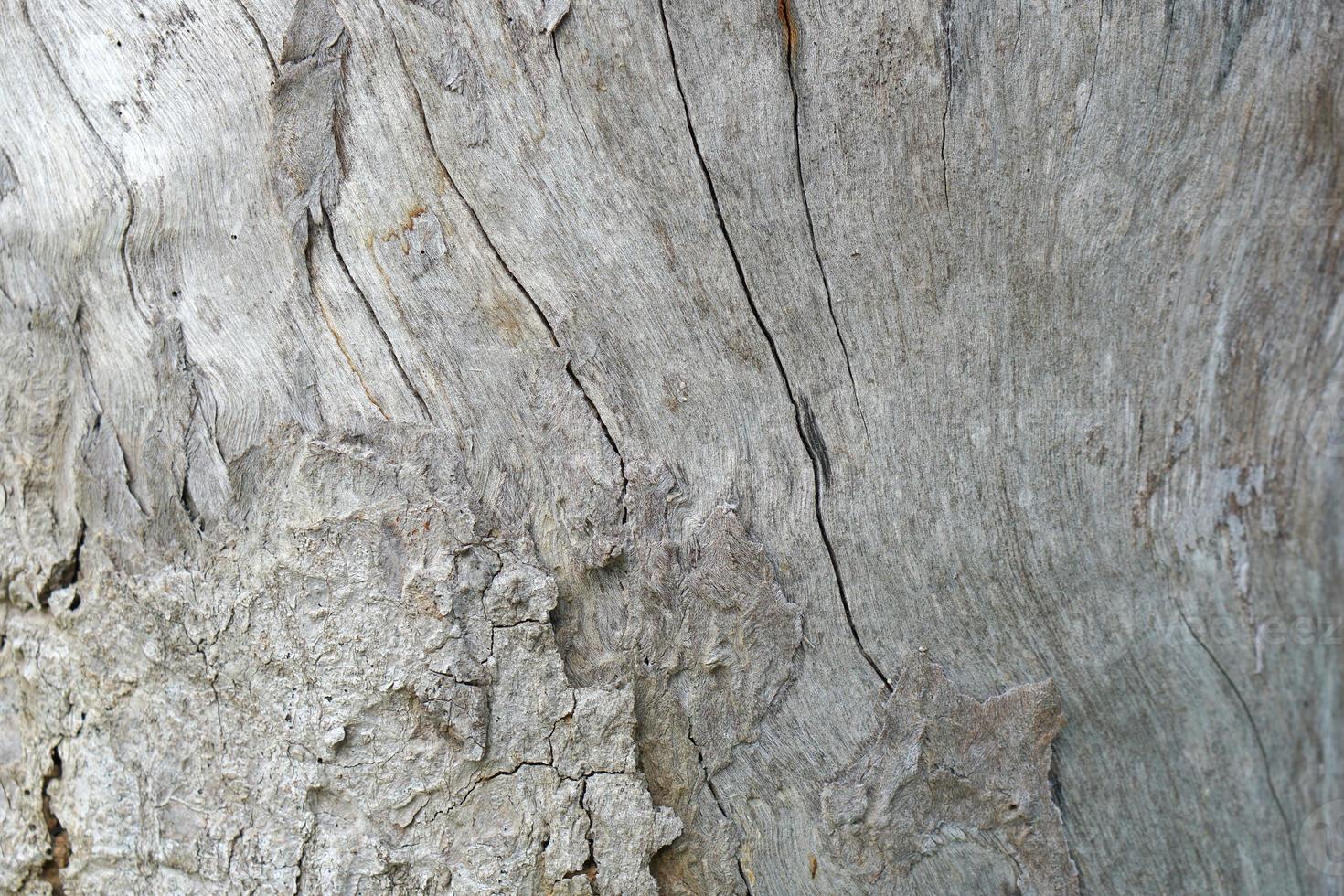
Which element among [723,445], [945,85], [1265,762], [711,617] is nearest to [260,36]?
[723,445]

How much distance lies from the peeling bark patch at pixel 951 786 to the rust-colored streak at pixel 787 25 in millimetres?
1311

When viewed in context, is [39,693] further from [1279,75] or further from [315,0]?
[1279,75]

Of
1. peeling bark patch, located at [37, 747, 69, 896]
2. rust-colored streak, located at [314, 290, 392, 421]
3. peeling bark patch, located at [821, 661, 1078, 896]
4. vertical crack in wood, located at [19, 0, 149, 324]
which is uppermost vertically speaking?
vertical crack in wood, located at [19, 0, 149, 324]

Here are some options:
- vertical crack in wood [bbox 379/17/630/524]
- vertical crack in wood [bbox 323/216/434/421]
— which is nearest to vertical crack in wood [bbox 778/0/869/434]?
vertical crack in wood [bbox 379/17/630/524]

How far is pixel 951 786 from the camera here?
1743 millimetres

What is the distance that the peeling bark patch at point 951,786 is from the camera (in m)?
1.70

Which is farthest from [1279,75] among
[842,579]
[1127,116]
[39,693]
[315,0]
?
[39,693]

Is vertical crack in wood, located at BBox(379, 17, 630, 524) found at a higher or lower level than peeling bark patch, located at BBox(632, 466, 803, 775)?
higher

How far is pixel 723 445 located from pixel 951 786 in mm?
857

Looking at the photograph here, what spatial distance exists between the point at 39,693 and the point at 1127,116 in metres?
2.83

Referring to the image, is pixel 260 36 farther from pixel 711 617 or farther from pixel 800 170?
pixel 711 617

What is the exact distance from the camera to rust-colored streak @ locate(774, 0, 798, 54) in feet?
5.56

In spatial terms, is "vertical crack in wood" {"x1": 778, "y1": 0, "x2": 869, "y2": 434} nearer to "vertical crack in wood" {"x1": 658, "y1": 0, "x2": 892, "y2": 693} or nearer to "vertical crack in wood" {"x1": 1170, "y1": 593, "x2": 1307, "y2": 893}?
"vertical crack in wood" {"x1": 658, "y1": 0, "x2": 892, "y2": 693}

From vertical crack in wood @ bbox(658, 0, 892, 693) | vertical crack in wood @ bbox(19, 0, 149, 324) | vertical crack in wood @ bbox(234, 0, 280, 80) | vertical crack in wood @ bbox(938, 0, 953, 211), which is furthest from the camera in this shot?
vertical crack in wood @ bbox(19, 0, 149, 324)
